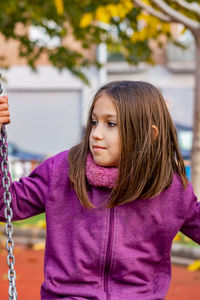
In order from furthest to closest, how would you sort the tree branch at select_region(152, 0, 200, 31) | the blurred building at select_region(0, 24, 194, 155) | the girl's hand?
the blurred building at select_region(0, 24, 194, 155), the tree branch at select_region(152, 0, 200, 31), the girl's hand

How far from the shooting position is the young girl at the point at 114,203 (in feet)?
5.85

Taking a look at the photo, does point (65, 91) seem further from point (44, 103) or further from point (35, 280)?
point (35, 280)

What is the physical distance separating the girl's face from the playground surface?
7.96ft

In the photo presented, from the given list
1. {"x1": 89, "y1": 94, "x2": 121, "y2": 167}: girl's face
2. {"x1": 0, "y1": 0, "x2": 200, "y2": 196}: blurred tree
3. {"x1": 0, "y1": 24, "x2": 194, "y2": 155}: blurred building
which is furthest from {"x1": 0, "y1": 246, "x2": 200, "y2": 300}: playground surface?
{"x1": 0, "y1": 24, "x2": 194, "y2": 155}: blurred building

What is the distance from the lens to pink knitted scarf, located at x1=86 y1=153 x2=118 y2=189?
1802mm

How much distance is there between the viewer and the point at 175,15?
193 inches

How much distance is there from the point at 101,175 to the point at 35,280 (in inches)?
114

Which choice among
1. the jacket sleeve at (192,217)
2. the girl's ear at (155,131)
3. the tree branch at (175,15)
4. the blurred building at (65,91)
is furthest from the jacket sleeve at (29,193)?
the blurred building at (65,91)

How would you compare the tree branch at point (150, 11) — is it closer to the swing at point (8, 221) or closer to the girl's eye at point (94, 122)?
the girl's eye at point (94, 122)

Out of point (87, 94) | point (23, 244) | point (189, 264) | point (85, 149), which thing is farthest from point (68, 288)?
point (87, 94)

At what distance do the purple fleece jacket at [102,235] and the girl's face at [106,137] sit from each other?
12 centimetres

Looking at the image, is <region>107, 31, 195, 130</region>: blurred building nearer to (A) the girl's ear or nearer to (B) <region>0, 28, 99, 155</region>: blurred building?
(B) <region>0, 28, 99, 155</region>: blurred building

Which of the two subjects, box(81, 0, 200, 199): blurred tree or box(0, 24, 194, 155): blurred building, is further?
box(0, 24, 194, 155): blurred building

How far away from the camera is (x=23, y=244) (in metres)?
5.69
